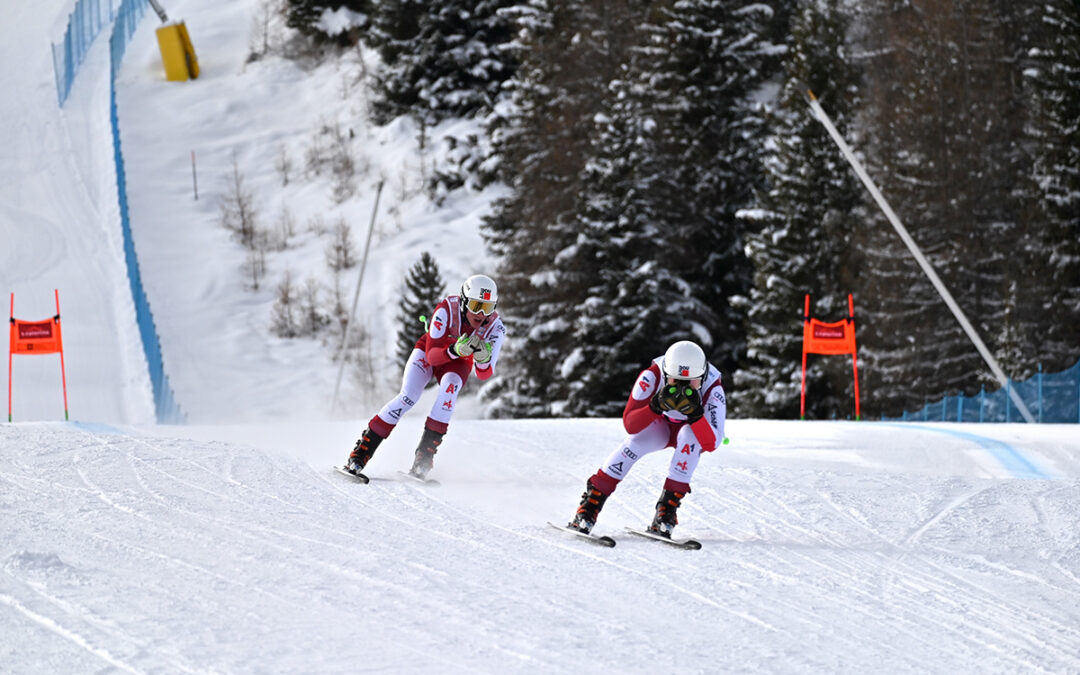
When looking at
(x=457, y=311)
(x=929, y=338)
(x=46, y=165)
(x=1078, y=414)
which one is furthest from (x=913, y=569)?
(x=46, y=165)

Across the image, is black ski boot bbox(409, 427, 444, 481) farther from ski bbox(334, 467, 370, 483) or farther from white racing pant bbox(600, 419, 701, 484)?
white racing pant bbox(600, 419, 701, 484)

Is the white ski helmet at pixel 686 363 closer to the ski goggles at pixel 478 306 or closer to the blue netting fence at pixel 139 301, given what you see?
the ski goggles at pixel 478 306

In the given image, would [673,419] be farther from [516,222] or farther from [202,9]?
[202,9]

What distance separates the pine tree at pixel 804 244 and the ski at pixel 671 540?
20.7 meters

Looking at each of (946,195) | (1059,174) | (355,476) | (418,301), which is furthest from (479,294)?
(418,301)

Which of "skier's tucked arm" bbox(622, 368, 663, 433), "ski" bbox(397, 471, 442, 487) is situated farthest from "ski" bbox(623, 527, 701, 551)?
"ski" bbox(397, 471, 442, 487)

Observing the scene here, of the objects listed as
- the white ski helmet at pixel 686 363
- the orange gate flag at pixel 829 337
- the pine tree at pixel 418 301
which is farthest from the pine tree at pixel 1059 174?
the white ski helmet at pixel 686 363

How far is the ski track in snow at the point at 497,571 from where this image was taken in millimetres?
5566

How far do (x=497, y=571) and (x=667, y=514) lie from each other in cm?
162

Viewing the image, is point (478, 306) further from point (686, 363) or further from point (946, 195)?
point (946, 195)

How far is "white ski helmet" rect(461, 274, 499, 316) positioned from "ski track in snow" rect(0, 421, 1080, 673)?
1439 mm

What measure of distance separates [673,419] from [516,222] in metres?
27.1

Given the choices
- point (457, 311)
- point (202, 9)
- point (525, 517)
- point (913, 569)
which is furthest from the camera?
point (202, 9)

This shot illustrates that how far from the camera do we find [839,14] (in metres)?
32.8
